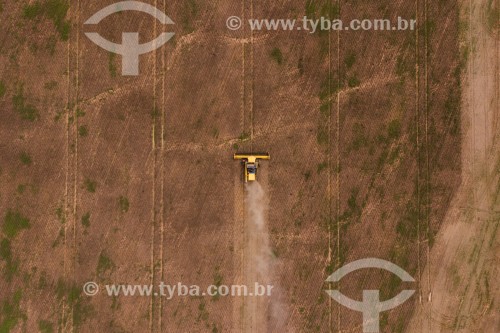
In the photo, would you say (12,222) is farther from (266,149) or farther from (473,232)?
(473,232)

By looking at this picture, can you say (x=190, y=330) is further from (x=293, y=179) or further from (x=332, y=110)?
(x=332, y=110)

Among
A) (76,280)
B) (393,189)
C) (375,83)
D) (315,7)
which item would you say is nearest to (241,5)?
(315,7)
